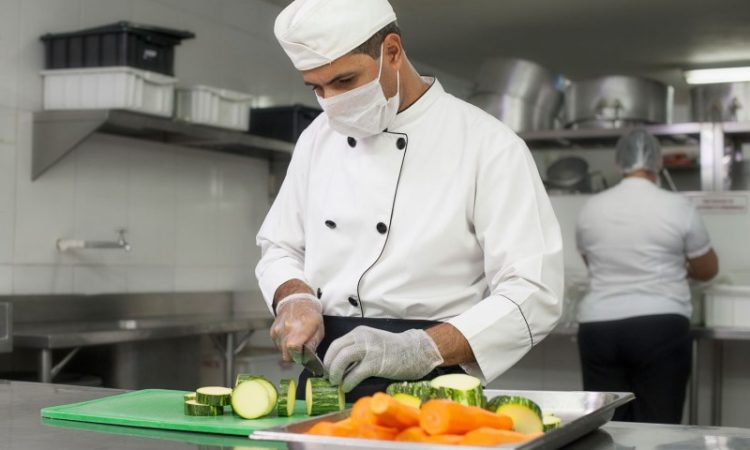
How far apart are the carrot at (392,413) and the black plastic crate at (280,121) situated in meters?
3.89

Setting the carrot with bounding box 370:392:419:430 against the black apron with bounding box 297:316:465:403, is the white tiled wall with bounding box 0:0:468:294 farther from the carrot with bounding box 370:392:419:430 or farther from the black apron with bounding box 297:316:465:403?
the carrot with bounding box 370:392:419:430

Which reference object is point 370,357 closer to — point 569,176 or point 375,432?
point 375,432

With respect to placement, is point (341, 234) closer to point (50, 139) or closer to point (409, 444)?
point (409, 444)

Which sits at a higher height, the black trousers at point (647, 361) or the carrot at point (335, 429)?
the carrot at point (335, 429)

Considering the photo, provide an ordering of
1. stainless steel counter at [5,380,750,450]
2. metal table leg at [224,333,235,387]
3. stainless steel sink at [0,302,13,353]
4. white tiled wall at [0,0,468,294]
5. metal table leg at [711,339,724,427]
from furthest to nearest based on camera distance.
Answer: metal table leg at [224,333,235,387]
metal table leg at [711,339,724,427]
white tiled wall at [0,0,468,294]
stainless steel sink at [0,302,13,353]
stainless steel counter at [5,380,750,450]

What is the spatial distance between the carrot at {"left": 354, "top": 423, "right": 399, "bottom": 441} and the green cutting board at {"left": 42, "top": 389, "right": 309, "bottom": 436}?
0.86 feet

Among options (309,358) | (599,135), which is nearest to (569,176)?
(599,135)

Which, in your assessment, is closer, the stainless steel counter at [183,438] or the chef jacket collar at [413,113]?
the stainless steel counter at [183,438]

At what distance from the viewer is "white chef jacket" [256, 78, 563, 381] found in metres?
1.74

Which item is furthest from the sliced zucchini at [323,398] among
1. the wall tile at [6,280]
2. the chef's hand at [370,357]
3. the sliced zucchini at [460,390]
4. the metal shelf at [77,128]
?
the wall tile at [6,280]

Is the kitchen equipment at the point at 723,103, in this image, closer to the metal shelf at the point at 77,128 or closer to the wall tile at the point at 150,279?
the metal shelf at the point at 77,128

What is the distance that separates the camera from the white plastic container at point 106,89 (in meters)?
3.86

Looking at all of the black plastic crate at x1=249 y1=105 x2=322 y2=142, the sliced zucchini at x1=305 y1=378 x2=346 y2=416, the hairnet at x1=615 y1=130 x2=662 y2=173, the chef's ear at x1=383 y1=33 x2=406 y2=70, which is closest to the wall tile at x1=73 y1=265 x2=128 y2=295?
the black plastic crate at x1=249 y1=105 x2=322 y2=142

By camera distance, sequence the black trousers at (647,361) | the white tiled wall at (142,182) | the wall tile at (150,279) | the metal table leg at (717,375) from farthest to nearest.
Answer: the wall tile at (150,279), the metal table leg at (717,375), the white tiled wall at (142,182), the black trousers at (647,361)
